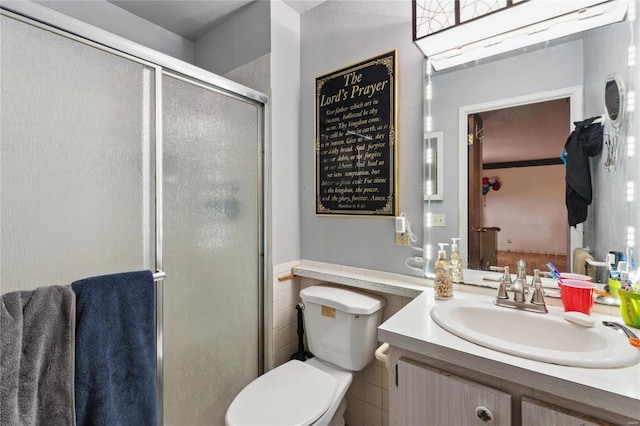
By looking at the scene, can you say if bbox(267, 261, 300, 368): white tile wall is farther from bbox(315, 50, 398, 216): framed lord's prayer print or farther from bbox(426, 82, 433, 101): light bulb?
bbox(426, 82, 433, 101): light bulb

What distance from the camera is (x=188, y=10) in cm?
179

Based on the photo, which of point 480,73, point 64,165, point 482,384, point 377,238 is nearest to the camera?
point 482,384

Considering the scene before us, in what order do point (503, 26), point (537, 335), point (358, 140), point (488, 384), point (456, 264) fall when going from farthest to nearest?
point (358, 140), point (456, 264), point (503, 26), point (537, 335), point (488, 384)

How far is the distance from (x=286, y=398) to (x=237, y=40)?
1.97 meters

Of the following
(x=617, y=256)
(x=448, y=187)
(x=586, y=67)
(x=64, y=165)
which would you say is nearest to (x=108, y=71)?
(x=64, y=165)

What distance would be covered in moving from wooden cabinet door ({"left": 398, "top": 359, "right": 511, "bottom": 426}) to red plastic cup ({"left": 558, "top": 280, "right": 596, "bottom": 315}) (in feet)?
1.63

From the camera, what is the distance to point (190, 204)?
1.33 metres

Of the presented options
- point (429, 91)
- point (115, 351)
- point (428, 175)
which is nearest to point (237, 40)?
point (429, 91)

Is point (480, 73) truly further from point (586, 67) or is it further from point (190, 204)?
point (190, 204)

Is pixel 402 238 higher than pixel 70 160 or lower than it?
lower

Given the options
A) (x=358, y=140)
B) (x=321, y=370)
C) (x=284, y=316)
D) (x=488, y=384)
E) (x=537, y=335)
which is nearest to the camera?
(x=488, y=384)

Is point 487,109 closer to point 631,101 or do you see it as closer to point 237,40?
point 631,101

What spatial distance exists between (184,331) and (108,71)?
1.09 meters

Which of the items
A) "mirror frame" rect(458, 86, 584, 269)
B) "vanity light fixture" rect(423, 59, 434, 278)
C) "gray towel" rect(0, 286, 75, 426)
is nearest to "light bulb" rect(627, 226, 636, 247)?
"mirror frame" rect(458, 86, 584, 269)
